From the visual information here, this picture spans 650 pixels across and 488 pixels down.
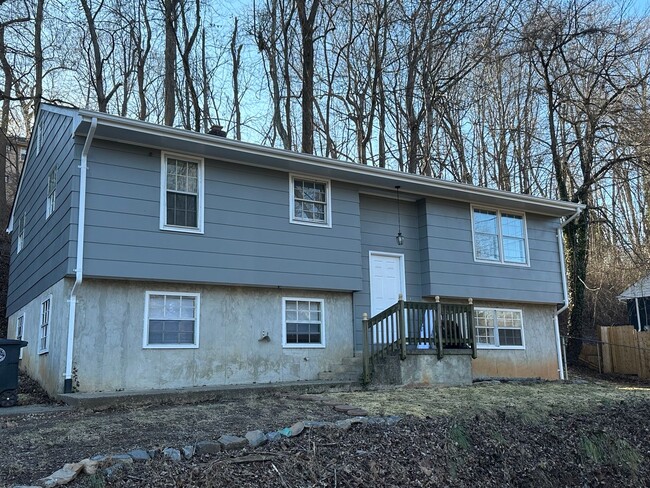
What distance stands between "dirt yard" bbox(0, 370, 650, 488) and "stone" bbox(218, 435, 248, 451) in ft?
0.25

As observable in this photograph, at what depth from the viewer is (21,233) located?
14.7 metres

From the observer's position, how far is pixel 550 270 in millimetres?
14555

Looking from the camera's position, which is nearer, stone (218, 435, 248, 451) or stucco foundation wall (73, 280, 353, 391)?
stone (218, 435, 248, 451)

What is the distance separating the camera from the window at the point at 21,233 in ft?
47.1

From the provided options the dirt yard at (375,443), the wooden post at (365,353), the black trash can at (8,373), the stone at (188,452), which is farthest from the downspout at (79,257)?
the wooden post at (365,353)

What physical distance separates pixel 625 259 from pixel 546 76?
8850mm

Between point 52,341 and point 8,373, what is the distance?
4.29 ft

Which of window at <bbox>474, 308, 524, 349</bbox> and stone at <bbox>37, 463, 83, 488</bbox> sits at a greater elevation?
window at <bbox>474, 308, 524, 349</bbox>

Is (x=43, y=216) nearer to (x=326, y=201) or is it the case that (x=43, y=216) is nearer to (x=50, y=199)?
(x=50, y=199)

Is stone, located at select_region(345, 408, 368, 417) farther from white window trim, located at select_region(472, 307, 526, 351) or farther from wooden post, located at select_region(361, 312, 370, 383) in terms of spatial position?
white window trim, located at select_region(472, 307, 526, 351)

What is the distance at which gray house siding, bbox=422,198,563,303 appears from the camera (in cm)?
1284

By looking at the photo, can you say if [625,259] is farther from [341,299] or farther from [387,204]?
[341,299]

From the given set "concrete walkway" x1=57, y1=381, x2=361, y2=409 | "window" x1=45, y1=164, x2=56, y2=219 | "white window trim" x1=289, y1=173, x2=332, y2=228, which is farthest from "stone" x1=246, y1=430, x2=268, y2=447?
"window" x1=45, y1=164, x2=56, y2=219

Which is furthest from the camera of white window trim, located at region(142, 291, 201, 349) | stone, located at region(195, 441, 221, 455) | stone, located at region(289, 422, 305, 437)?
white window trim, located at region(142, 291, 201, 349)
